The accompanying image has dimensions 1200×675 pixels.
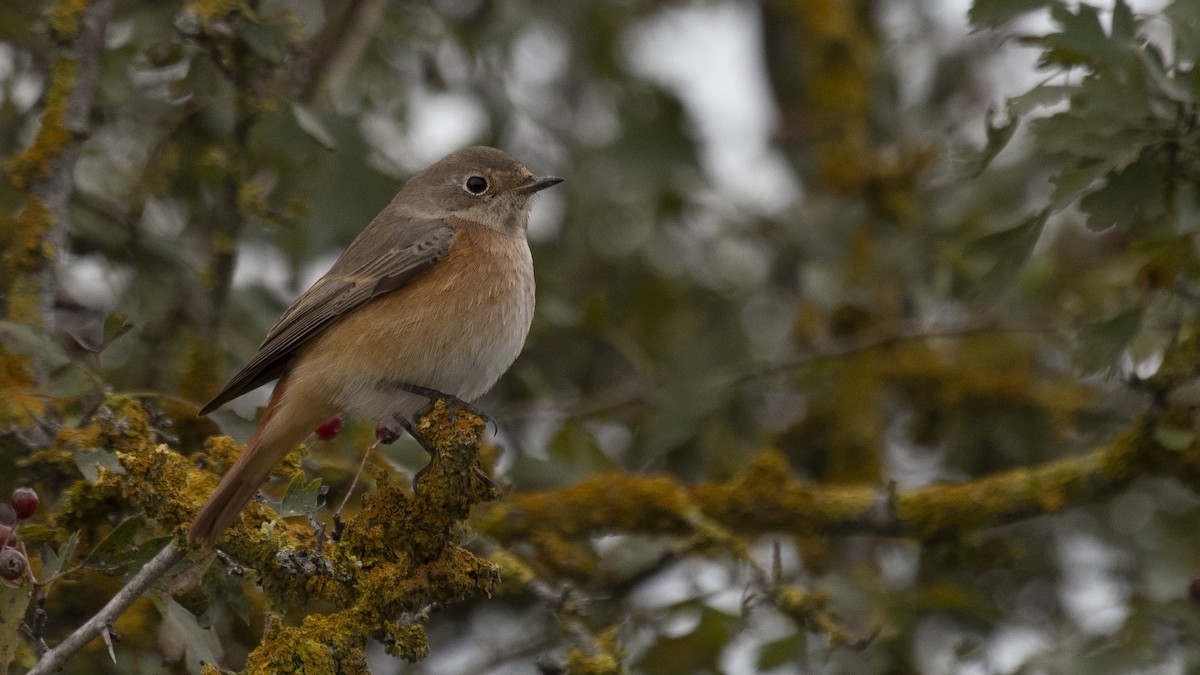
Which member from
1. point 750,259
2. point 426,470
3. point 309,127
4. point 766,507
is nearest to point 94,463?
point 426,470

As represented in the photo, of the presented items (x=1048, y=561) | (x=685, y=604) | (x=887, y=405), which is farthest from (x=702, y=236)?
(x=685, y=604)

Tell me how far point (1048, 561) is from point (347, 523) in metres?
4.31

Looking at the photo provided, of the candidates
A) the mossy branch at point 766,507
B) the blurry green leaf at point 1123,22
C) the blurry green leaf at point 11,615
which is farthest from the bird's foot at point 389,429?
the blurry green leaf at point 1123,22

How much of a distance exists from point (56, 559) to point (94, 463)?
377mm

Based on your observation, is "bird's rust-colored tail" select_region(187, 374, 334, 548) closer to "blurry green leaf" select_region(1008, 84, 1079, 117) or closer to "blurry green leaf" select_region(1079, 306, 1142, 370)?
"blurry green leaf" select_region(1008, 84, 1079, 117)

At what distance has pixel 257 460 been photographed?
3.69m

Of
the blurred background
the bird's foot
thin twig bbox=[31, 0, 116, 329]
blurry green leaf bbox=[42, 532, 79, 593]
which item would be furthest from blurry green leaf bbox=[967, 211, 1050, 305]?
thin twig bbox=[31, 0, 116, 329]

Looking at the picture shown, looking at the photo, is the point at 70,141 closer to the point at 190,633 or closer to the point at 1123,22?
the point at 190,633

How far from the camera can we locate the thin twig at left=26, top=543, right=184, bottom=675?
3.06 meters

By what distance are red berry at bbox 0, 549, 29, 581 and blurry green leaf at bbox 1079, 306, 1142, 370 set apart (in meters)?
3.14

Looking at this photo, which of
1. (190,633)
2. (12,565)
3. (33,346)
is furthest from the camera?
(33,346)

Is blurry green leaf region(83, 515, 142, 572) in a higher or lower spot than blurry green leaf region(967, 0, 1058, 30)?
lower

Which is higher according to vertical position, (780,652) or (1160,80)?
(1160,80)

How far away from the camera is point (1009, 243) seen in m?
4.16
